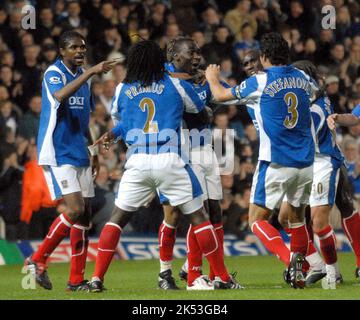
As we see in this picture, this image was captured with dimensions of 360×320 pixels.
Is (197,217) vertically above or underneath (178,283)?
above

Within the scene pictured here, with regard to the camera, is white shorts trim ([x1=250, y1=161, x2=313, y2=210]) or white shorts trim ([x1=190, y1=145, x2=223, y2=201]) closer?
white shorts trim ([x1=250, y1=161, x2=313, y2=210])

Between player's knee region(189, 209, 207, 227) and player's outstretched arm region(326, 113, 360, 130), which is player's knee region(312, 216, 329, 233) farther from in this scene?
player's knee region(189, 209, 207, 227)

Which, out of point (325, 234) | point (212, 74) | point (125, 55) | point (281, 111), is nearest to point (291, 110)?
point (281, 111)

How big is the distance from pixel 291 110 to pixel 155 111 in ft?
4.20

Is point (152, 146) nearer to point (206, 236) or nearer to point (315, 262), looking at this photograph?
point (206, 236)

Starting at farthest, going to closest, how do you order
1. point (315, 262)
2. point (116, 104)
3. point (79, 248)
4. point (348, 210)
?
point (348, 210) → point (315, 262) → point (79, 248) → point (116, 104)

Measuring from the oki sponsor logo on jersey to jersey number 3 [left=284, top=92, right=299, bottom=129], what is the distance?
1.92 meters

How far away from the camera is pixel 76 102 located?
10.5 metres

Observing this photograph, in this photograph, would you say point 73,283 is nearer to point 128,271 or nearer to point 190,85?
point 190,85

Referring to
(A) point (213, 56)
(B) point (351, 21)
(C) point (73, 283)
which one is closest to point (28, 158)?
(A) point (213, 56)

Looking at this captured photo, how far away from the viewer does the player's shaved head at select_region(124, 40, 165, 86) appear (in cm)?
981

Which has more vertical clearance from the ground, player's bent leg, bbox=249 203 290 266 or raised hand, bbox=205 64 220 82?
raised hand, bbox=205 64 220 82

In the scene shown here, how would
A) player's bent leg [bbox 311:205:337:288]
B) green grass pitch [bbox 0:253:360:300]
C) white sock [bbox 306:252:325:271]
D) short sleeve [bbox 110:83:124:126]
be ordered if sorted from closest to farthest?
green grass pitch [bbox 0:253:360:300], short sleeve [bbox 110:83:124:126], white sock [bbox 306:252:325:271], player's bent leg [bbox 311:205:337:288]

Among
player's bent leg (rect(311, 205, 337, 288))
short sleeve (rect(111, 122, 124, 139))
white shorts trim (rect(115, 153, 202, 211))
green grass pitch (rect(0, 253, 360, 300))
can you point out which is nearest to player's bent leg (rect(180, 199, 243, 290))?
white shorts trim (rect(115, 153, 202, 211))
